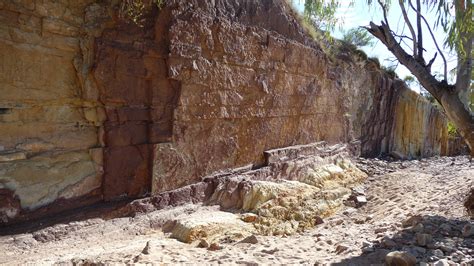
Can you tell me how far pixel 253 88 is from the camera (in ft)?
21.1

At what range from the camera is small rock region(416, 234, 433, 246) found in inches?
126

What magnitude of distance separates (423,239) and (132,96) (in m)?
3.54

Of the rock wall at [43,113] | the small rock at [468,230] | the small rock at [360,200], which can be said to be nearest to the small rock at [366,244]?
the small rock at [468,230]

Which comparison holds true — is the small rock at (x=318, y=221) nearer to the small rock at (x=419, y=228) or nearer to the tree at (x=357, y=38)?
the small rock at (x=419, y=228)

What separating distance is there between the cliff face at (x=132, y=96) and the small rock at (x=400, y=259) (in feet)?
10.0

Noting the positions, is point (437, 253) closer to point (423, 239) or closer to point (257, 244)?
point (423, 239)

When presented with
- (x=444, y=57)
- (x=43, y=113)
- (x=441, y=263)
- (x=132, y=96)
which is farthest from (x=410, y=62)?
(x=43, y=113)

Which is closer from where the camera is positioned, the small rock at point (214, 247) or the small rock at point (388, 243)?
the small rock at point (388, 243)

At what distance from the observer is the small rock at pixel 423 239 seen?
10.5 feet

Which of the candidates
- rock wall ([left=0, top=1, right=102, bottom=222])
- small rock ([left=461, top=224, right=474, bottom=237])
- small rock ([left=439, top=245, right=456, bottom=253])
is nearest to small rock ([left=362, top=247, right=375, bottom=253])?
small rock ([left=439, top=245, right=456, bottom=253])

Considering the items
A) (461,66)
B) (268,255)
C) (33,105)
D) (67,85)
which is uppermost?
(461,66)

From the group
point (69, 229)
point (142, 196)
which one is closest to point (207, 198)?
point (142, 196)

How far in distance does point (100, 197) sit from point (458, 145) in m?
19.1

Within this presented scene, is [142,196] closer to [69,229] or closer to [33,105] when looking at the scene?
[69,229]
